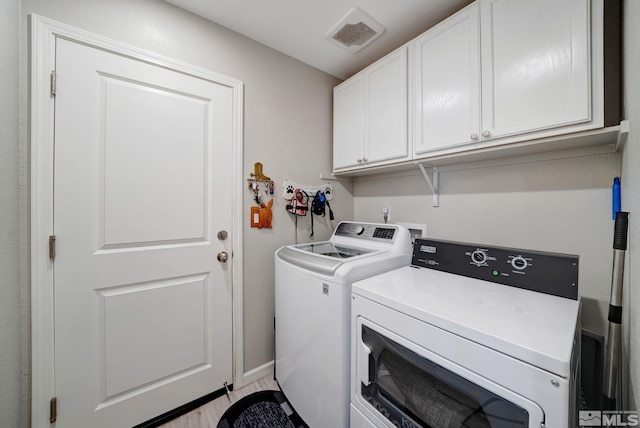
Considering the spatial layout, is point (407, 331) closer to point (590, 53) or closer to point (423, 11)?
point (590, 53)

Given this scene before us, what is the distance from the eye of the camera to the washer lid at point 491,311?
0.63 meters

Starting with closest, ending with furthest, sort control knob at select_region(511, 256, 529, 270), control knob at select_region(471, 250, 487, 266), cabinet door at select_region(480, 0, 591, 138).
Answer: cabinet door at select_region(480, 0, 591, 138), control knob at select_region(511, 256, 529, 270), control knob at select_region(471, 250, 487, 266)

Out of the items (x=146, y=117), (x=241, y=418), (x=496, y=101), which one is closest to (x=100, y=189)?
(x=146, y=117)

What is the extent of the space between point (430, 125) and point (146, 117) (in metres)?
1.69

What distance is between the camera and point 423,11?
4.82 feet

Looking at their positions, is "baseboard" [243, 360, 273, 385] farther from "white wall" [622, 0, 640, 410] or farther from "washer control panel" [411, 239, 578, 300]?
"white wall" [622, 0, 640, 410]

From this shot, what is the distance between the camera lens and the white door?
121 cm

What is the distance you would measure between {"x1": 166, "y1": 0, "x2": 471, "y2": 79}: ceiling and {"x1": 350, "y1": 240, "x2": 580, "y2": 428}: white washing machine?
1457mm

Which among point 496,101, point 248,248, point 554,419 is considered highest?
point 496,101

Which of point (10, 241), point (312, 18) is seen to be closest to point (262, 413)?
point (10, 241)

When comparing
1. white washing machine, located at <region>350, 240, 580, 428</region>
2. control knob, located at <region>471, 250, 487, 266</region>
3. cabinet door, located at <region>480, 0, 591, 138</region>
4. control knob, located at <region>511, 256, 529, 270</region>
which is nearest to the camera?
white washing machine, located at <region>350, 240, 580, 428</region>

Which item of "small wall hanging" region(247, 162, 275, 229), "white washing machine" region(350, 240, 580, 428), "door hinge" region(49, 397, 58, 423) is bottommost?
"door hinge" region(49, 397, 58, 423)

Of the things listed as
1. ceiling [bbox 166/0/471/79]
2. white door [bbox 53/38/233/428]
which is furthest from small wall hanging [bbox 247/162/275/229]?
ceiling [bbox 166/0/471/79]

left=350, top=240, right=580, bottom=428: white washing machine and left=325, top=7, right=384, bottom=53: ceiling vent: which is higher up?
left=325, top=7, right=384, bottom=53: ceiling vent
